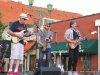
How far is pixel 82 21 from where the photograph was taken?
75.7ft

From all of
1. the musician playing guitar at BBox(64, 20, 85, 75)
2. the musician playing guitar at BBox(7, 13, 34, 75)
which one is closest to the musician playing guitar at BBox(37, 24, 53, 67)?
the musician playing guitar at BBox(64, 20, 85, 75)

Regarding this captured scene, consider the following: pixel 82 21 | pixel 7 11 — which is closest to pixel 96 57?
pixel 82 21

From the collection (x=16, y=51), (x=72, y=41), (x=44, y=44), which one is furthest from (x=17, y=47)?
(x=72, y=41)

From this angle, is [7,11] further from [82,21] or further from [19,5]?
[82,21]

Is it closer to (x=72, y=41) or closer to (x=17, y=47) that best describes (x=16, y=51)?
(x=17, y=47)

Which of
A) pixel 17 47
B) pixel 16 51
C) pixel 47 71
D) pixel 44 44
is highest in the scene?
pixel 44 44

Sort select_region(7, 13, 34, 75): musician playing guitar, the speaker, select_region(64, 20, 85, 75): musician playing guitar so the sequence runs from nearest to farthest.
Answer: the speaker, select_region(7, 13, 34, 75): musician playing guitar, select_region(64, 20, 85, 75): musician playing guitar

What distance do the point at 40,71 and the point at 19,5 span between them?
39.3 meters

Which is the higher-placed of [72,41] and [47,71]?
[72,41]

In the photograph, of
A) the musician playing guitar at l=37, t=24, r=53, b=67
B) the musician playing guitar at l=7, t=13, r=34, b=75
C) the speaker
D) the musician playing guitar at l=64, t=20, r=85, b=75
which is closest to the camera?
the speaker

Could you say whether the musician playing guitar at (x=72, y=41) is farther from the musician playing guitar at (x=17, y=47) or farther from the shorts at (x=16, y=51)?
the shorts at (x=16, y=51)

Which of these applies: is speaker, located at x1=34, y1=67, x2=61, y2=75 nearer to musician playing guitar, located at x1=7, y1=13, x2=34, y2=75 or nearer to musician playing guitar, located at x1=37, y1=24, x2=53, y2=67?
musician playing guitar, located at x1=7, y1=13, x2=34, y2=75

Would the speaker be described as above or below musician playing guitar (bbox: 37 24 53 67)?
below

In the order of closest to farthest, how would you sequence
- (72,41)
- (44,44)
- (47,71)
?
(47,71) < (72,41) < (44,44)
